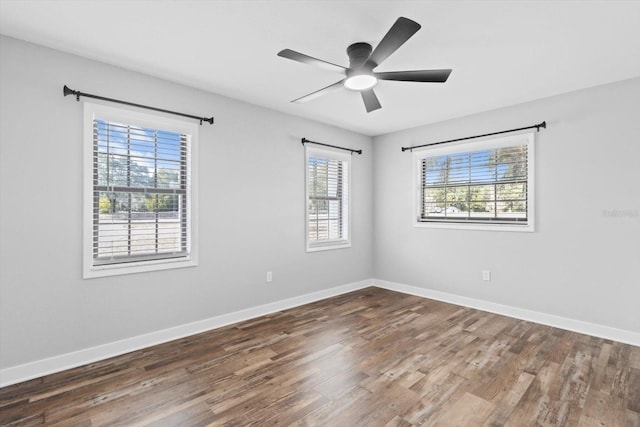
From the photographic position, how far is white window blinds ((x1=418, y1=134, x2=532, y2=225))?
4009 millimetres

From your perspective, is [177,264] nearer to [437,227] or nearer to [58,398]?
[58,398]

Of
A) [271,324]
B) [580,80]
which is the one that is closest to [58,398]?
[271,324]

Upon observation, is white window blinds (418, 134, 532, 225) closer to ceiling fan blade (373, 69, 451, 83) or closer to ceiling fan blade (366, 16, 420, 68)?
ceiling fan blade (373, 69, 451, 83)

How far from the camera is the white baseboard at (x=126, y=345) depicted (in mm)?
2473

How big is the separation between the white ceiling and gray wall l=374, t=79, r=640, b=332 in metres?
0.34

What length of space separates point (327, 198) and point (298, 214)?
0.67m

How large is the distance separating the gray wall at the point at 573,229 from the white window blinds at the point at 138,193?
361cm

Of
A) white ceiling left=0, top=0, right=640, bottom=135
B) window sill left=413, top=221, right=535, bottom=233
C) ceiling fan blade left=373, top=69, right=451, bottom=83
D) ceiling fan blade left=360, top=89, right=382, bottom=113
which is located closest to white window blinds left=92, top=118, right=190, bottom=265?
white ceiling left=0, top=0, right=640, bottom=135

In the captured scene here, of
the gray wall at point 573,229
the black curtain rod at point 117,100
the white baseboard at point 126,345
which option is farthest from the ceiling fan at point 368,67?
the white baseboard at point 126,345

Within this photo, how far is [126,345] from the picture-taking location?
296 cm

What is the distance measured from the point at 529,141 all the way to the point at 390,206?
215 centimetres

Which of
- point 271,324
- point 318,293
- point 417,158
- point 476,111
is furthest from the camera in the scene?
point 417,158

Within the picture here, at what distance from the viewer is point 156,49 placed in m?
2.66

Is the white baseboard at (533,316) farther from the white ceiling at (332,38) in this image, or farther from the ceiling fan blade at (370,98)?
the ceiling fan blade at (370,98)
